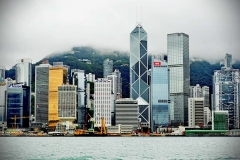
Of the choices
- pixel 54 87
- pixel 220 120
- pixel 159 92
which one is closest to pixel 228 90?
pixel 220 120

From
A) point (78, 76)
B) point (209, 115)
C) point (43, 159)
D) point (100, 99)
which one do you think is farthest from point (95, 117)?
point (43, 159)

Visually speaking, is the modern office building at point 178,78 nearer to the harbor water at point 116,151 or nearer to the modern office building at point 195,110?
the modern office building at point 195,110

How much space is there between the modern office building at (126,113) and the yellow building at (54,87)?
25.0 feet

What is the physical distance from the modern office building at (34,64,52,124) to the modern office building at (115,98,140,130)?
30.8ft

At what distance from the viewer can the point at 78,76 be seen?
5759 cm

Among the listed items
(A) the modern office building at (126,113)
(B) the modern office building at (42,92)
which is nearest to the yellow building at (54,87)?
(B) the modern office building at (42,92)

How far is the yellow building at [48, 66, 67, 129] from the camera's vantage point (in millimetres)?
55763

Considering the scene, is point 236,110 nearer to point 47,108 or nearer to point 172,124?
point 172,124

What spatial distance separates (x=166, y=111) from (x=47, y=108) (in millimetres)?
13341

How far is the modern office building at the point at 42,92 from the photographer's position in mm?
56406

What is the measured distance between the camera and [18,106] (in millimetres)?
53125

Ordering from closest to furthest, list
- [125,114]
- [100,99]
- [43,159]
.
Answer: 1. [43,159]
2. [125,114]
3. [100,99]

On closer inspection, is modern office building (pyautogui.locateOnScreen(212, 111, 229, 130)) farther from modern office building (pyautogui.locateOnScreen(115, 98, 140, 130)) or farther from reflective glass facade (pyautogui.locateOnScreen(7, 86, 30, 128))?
reflective glass facade (pyautogui.locateOnScreen(7, 86, 30, 128))

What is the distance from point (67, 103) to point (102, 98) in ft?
12.5
